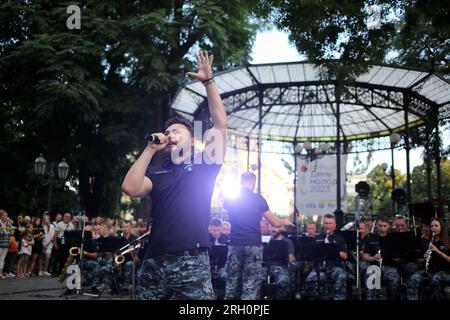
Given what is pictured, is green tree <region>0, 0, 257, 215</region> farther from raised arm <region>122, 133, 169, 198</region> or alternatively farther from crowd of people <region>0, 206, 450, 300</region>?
raised arm <region>122, 133, 169, 198</region>

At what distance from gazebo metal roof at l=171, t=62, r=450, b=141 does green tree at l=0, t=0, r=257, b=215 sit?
4.42ft

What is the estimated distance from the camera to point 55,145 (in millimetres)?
21672

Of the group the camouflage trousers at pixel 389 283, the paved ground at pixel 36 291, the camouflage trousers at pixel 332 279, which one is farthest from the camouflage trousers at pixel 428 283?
the paved ground at pixel 36 291

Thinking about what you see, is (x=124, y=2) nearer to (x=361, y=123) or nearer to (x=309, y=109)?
(x=309, y=109)

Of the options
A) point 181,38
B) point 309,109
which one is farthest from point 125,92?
point 309,109

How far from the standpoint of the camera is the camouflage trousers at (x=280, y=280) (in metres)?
9.96

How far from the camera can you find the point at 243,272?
791cm

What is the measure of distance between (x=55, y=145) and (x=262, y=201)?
16211 mm

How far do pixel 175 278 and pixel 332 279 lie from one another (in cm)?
709

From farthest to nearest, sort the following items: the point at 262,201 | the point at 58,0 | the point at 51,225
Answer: the point at 58,0, the point at 51,225, the point at 262,201

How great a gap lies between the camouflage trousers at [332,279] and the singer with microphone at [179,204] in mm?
6773

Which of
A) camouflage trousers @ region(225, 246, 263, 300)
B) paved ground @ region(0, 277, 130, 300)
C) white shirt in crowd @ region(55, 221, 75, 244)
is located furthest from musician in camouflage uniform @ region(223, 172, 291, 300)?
white shirt in crowd @ region(55, 221, 75, 244)

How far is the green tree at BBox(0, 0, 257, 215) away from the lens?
1914cm
